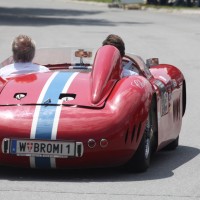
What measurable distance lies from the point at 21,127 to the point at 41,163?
0.31 meters

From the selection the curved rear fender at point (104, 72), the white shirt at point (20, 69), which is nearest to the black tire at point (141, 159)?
the curved rear fender at point (104, 72)

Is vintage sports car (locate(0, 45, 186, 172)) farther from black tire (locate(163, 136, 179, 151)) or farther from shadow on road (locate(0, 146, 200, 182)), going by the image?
black tire (locate(163, 136, 179, 151))

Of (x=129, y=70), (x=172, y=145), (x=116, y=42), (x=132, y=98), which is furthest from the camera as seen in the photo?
(x=172, y=145)

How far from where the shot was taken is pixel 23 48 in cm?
907

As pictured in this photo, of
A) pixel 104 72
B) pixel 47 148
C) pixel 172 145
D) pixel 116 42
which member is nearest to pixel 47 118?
pixel 47 148

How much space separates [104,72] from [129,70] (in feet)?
2.49

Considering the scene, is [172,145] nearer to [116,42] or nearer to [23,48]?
[116,42]

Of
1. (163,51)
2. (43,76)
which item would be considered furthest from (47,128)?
(163,51)

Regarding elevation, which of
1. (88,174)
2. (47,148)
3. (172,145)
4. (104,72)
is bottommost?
(172,145)

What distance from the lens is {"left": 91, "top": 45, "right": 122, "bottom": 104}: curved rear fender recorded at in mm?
8266

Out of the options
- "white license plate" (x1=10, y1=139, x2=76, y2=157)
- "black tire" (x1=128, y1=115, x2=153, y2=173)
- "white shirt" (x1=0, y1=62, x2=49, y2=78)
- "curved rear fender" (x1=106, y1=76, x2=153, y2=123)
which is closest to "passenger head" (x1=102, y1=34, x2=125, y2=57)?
"white shirt" (x1=0, y1=62, x2=49, y2=78)

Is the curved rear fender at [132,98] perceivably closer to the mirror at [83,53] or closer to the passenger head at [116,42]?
the passenger head at [116,42]

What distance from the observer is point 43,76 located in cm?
876

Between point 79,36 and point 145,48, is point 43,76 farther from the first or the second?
point 79,36
